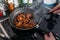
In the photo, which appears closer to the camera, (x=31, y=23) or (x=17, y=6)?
(x=31, y=23)

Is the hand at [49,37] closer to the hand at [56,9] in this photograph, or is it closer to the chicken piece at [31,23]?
the chicken piece at [31,23]

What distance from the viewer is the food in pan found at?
91 centimetres

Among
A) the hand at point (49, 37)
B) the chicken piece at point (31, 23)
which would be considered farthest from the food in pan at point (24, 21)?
the hand at point (49, 37)

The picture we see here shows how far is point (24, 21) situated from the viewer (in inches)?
36.7

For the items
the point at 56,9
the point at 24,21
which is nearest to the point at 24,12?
the point at 24,21

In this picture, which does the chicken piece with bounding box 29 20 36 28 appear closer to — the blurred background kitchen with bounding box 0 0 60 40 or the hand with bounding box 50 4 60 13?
the blurred background kitchen with bounding box 0 0 60 40

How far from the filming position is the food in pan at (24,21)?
2.99ft

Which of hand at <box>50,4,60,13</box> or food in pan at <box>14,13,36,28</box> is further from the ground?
hand at <box>50,4,60,13</box>

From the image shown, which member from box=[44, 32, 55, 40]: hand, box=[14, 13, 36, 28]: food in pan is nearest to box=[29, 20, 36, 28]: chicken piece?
box=[14, 13, 36, 28]: food in pan

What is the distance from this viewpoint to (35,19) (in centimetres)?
98

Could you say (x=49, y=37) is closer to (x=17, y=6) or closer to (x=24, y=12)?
(x=24, y=12)

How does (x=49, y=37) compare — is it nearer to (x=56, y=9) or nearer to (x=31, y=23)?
(x=31, y=23)

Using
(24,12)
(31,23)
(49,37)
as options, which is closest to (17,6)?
(24,12)

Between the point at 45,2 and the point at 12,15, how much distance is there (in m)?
0.28
